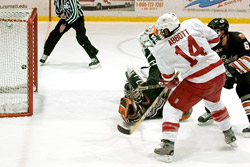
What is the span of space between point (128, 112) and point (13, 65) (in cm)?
197

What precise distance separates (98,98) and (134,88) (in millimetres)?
583

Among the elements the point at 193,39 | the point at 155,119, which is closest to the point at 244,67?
the point at 193,39

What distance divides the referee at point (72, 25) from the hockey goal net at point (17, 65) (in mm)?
393

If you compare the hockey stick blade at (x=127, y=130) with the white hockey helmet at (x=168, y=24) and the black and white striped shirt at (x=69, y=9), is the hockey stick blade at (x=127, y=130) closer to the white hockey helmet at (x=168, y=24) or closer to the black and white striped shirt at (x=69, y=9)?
the white hockey helmet at (x=168, y=24)

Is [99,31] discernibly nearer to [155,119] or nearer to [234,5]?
[234,5]

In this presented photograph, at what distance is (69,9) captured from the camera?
18.0 ft

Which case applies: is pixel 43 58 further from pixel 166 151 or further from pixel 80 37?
pixel 166 151

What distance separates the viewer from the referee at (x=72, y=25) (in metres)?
5.48

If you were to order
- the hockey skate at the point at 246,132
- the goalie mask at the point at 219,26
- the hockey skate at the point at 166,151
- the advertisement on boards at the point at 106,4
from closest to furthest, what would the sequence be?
the hockey skate at the point at 166,151 → the goalie mask at the point at 219,26 → the hockey skate at the point at 246,132 → the advertisement on boards at the point at 106,4

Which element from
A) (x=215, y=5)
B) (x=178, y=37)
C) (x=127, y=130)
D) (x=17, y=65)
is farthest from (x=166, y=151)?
(x=215, y=5)

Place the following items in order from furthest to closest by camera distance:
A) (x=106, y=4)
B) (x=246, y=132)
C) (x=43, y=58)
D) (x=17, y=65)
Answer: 1. (x=106, y=4)
2. (x=43, y=58)
3. (x=17, y=65)
4. (x=246, y=132)

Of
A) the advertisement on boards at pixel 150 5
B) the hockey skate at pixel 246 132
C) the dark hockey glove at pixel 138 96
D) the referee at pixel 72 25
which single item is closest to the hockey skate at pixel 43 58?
the referee at pixel 72 25

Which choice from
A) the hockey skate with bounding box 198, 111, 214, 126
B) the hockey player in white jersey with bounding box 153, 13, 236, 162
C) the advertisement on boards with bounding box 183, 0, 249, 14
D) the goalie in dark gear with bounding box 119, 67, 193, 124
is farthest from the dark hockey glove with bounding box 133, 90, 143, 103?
the advertisement on boards with bounding box 183, 0, 249, 14

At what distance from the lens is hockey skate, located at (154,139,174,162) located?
3.08m
